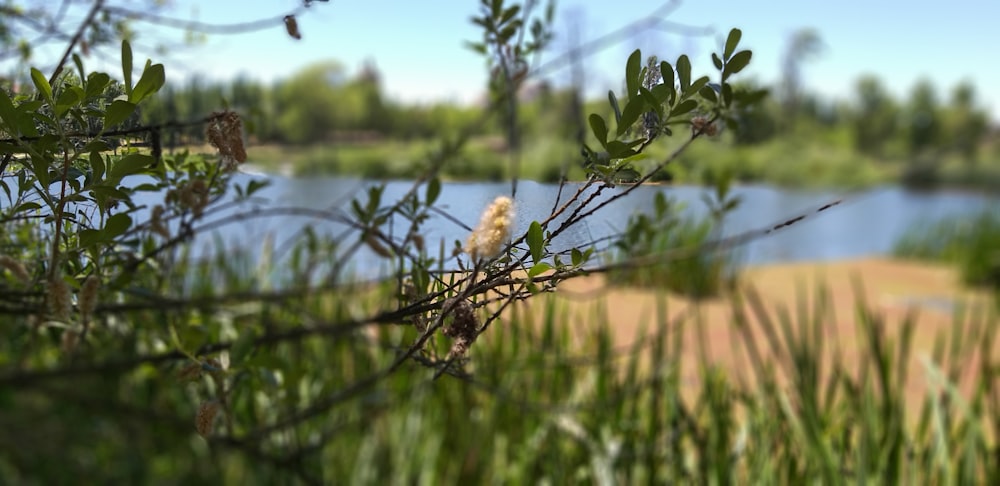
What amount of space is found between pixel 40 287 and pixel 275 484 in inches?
28.5

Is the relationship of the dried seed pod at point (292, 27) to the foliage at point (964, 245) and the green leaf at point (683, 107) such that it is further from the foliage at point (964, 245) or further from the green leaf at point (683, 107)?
the foliage at point (964, 245)

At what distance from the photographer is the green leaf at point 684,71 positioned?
1.21 feet

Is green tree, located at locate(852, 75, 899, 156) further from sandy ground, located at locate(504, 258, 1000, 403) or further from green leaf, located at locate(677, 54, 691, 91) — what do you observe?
green leaf, located at locate(677, 54, 691, 91)

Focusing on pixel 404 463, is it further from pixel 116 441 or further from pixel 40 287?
pixel 40 287

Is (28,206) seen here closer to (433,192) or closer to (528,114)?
(433,192)

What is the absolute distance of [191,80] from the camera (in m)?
0.80

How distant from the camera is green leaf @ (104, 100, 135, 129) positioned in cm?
36

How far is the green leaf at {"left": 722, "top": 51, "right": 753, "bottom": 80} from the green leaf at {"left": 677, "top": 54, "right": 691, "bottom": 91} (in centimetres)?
5

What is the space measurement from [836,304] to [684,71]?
4858 millimetres

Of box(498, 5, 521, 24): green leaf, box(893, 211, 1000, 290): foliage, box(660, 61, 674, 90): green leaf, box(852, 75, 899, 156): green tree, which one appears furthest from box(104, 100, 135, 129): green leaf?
box(852, 75, 899, 156): green tree

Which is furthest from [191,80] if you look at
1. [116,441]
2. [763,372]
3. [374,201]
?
[116,441]

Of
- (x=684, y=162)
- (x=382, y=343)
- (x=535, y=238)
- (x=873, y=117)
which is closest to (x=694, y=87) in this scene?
(x=535, y=238)

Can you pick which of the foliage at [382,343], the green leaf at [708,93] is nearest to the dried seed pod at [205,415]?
the foliage at [382,343]

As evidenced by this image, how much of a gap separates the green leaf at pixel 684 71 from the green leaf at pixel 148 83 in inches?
9.7
